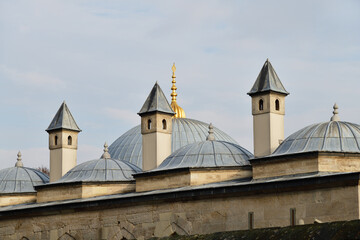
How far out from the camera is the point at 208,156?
32938 millimetres

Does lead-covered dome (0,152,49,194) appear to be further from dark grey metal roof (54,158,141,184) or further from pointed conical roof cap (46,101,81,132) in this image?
dark grey metal roof (54,158,141,184)

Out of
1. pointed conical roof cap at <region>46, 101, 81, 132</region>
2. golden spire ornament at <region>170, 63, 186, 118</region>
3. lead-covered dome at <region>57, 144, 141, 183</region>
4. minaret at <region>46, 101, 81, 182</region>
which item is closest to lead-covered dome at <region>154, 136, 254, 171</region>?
lead-covered dome at <region>57, 144, 141, 183</region>

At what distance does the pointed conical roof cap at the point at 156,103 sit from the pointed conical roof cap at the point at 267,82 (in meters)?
4.74

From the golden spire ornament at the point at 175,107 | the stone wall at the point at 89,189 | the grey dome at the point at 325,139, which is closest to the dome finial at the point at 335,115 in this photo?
the grey dome at the point at 325,139

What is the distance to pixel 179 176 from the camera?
3244 centimetres

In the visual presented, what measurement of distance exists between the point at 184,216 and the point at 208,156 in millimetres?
3148

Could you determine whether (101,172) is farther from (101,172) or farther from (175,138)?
(175,138)

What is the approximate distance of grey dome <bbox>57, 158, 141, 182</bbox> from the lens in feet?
118

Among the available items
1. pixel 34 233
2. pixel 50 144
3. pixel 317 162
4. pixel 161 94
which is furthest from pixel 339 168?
pixel 50 144

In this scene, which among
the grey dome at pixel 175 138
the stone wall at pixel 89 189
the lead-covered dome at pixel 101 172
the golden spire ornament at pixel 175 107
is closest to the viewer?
the stone wall at pixel 89 189

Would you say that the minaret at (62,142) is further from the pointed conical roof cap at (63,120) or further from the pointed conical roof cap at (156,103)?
the pointed conical roof cap at (156,103)

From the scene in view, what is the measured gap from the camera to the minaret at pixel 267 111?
32.3 metres

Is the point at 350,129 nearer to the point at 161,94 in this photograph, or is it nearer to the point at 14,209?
the point at 161,94

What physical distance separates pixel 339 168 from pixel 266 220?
2.90 m
